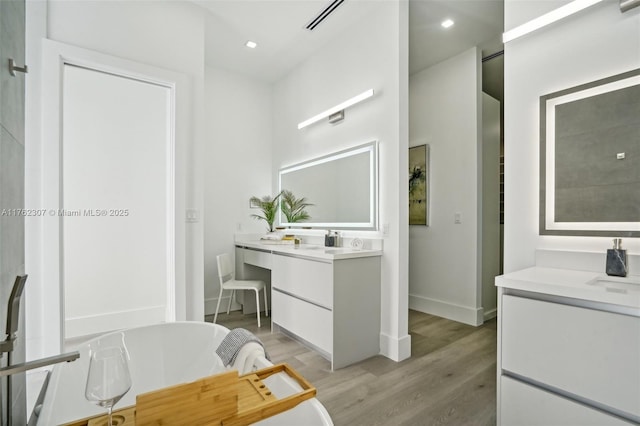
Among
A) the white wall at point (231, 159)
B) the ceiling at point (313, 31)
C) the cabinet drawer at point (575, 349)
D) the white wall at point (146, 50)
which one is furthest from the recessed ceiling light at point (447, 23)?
the cabinet drawer at point (575, 349)

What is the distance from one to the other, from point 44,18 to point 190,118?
42.5 inches

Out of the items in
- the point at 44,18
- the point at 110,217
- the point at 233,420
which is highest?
the point at 44,18

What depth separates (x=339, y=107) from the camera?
308 centimetres

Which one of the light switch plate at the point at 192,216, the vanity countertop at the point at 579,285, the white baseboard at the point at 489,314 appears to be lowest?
the white baseboard at the point at 489,314

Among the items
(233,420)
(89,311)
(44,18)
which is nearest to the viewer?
(233,420)

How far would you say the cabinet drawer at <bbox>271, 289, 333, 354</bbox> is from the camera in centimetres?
238

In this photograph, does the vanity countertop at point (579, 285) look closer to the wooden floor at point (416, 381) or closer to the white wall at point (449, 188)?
the wooden floor at point (416, 381)

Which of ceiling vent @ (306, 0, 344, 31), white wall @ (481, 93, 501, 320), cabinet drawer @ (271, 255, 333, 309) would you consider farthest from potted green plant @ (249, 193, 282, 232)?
white wall @ (481, 93, 501, 320)

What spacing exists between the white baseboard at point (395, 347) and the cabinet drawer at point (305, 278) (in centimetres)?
63

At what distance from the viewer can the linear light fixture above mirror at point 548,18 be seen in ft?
5.17

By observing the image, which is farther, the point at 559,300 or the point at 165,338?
the point at 165,338

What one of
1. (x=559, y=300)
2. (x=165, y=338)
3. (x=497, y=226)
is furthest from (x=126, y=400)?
(x=497, y=226)

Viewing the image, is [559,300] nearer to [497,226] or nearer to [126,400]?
[126,400]

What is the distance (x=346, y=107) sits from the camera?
3039mm
